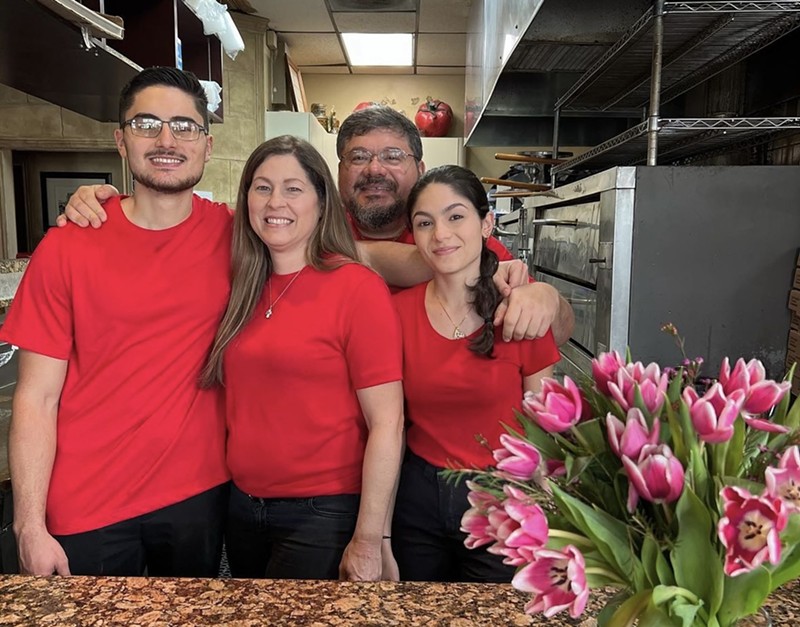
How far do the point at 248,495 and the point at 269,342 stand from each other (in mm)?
340

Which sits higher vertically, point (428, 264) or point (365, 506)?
point (428, 264)

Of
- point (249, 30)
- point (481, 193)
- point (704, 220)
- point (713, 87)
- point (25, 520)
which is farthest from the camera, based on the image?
point (249, 30)

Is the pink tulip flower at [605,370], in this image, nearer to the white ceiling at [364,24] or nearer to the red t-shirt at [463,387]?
the red t-shirt at [463,387]

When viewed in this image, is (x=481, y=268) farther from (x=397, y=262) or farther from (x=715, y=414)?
(x=715, y=414)

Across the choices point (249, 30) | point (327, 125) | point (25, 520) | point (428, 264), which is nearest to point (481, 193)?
point (428, 264)

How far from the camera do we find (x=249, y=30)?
511 centimetres

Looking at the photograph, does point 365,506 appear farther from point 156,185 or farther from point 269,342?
point 156,185

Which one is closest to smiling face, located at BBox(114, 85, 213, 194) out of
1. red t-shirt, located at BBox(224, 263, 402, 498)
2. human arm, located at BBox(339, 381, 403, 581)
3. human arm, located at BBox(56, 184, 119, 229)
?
human arm, located at BBox(56, 184, 119, 229)

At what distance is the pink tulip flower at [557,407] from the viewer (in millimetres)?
542

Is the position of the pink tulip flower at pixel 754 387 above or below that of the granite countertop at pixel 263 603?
above

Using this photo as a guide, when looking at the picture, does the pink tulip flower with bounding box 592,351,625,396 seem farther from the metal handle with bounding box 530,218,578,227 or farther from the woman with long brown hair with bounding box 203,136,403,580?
the metal handle with bounding box 530,218,578,227

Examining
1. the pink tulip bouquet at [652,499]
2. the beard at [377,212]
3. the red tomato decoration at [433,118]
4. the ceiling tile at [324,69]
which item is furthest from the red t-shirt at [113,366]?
the ceiling tile at [324,69]

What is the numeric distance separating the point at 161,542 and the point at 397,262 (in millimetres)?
823

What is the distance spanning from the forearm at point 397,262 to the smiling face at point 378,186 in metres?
0.15
